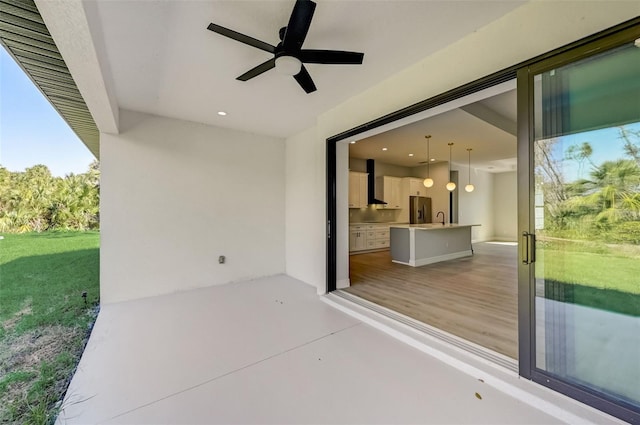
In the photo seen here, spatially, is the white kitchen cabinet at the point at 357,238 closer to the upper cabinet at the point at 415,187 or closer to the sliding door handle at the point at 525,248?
the upper cabinet at the point at 415,187

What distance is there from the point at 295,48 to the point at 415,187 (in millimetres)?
7877

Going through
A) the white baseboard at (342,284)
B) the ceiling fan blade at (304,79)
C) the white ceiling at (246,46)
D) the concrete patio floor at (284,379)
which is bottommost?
the concrete patio floor at (284,379)

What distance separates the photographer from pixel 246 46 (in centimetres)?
238

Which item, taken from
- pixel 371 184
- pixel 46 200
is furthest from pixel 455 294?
pixel 46 200

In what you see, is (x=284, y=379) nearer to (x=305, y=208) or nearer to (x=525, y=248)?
(x=525, y=248)

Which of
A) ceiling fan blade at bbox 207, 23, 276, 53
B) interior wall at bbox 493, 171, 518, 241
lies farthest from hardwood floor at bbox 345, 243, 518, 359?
interior wall at bbox 493, 171, 518, 241

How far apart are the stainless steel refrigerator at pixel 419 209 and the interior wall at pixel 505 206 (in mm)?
4462

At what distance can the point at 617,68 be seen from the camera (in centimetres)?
158

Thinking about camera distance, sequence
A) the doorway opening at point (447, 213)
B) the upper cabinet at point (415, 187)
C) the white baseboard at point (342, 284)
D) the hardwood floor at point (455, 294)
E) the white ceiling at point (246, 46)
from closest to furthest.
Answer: the white ceiling at point (246, 46) < the hardwood floor at point (455, 294) < the doorway opening at point (447, 213) < the white baseboard at point (342, 284) < the upper cabinet at point (415, 187)

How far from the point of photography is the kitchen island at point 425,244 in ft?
19.4

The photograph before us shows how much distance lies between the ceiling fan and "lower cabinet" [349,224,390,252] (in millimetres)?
5645

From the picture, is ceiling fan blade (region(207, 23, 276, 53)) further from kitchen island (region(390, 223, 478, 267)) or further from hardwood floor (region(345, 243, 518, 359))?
kitchen island (region(390, 223, 478, 267))

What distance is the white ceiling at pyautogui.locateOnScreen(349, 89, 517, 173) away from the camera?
4535 mm

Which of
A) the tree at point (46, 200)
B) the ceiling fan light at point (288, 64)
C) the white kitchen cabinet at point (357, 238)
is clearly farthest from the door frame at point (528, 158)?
the white kitchen cabinet at point (357, 238)
